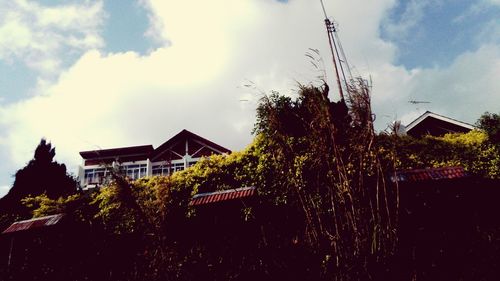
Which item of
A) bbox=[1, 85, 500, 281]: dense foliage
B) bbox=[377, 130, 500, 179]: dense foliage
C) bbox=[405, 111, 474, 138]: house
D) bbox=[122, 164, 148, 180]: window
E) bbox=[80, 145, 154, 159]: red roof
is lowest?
bbox=[1, 85, 500, 281]: dense foliage

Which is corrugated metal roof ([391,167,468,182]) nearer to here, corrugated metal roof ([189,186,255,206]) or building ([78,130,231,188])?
corrugated metal roof ([189,186,255,206])

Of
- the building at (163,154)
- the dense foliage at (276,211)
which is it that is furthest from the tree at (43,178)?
the dense foliage at (276,211)

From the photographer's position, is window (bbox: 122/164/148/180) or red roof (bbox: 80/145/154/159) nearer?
window (bbox: 122/164/148/180)

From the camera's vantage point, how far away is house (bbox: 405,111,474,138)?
57.7 feet

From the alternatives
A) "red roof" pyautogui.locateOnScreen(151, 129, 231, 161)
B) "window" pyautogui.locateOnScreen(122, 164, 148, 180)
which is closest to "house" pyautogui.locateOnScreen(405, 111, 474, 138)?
"red roof" pyautogui.locateOnScreen(151, 129, 231, 161)

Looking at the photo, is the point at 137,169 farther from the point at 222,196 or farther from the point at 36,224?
the point at 222,196

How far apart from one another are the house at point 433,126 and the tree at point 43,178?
2588cm

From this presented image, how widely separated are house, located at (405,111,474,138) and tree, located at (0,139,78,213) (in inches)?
1019

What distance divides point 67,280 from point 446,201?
398 inches

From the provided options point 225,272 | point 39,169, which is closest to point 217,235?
point 225,272

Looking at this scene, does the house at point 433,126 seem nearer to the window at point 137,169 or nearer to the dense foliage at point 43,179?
the window at point 137,169

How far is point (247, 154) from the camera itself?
12.0m

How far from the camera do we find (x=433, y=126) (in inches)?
719

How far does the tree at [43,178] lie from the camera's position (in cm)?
2734
